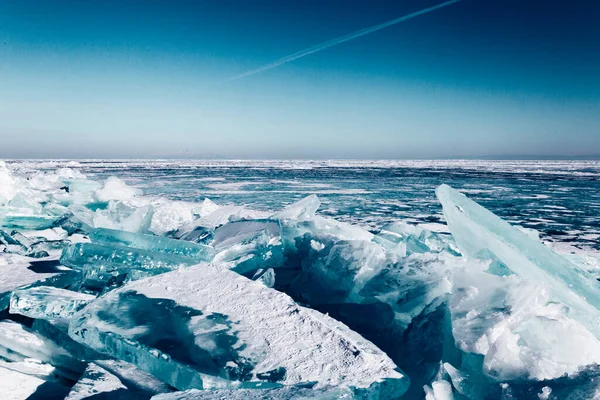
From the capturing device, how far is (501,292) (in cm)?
124

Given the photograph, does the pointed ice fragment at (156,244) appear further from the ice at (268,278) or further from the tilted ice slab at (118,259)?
the ice at (268,278)

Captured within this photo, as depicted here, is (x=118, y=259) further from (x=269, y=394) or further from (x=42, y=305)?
(x=269, y=394)

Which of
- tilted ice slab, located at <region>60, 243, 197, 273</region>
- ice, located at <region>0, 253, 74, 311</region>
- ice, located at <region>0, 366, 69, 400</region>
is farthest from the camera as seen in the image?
tilted ice slab, located at <region>60, 243, 197, 273</region>

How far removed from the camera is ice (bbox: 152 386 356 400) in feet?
2.91

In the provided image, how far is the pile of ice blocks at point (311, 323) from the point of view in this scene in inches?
39.5

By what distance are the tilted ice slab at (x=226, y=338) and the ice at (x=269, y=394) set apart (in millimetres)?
46

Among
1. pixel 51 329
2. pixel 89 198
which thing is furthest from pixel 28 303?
pixel 89 198

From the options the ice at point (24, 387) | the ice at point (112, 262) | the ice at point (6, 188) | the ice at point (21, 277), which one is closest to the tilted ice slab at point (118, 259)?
the ice at point (112, 262)

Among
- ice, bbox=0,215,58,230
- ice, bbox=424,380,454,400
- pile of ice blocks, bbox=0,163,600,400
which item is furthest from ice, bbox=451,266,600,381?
ice, bbox=0,215,58,230

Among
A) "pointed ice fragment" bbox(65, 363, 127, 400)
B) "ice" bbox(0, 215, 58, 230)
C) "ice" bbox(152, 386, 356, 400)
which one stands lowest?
"pointed ice fragment" bbox(65, 363, 127, 400)

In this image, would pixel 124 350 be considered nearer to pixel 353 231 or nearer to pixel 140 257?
pixel 140 257

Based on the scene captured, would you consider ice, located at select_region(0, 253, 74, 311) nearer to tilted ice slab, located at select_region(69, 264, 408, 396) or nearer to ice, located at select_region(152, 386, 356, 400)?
tilted ice slab, located at select_region(69, 264, 408, 396)

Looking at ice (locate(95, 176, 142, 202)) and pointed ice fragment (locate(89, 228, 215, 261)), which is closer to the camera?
pointed ice fragment (locate(89, 228, 215, 261))

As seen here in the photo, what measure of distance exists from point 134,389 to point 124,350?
0.13m
